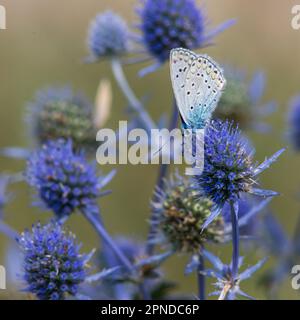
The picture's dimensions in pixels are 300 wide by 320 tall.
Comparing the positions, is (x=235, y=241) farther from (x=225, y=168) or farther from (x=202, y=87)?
(x=202, y=87)

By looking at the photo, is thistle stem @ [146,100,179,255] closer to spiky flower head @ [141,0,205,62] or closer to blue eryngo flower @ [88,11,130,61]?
spiky flower head @ [141,0,205,62]

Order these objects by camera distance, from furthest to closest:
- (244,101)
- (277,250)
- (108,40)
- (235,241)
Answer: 1. (244,101)
2. (108,40)
3. (277,250)
4. (235,241)

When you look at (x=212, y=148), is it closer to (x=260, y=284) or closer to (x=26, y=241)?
(x=26, y=241)

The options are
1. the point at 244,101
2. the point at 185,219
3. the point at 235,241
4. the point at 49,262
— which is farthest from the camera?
the point at 244,101

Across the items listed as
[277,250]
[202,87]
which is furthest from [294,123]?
A: [202,87]

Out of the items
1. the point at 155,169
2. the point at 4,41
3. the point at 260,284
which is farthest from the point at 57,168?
the point at 4,41

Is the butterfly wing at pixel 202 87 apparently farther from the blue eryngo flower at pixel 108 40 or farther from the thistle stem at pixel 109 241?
the blue eryngo flower at pixel 108 40
